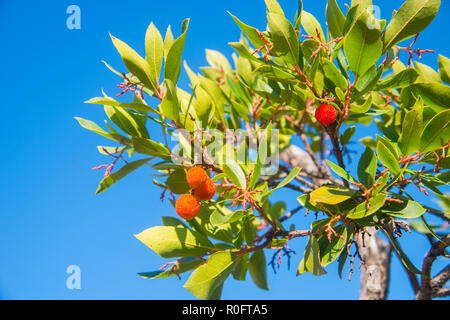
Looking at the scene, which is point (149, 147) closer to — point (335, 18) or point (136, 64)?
point (136, 64)

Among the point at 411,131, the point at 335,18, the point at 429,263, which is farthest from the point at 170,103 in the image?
the point at 429,263

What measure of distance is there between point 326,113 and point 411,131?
0.85ft

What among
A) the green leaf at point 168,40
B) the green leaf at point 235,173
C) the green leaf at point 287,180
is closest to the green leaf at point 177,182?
the green leaf at point 235,173

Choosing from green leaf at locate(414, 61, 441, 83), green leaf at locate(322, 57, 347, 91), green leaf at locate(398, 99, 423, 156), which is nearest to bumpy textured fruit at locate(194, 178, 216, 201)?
green leaf at locate(322, 57, 347, 91)

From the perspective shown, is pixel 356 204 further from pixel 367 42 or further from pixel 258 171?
pixel 367 42

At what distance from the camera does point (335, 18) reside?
1.30 meters

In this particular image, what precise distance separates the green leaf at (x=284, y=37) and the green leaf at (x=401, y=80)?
32 centimetres

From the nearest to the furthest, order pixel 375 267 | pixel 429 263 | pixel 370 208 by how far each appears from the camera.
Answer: pixel 370 208 → pixel 429 263 → pixel 375 267

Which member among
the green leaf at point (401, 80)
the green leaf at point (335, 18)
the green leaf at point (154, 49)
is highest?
the green leaf at point (335, 18)

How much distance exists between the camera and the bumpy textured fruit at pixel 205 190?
1.22 metres

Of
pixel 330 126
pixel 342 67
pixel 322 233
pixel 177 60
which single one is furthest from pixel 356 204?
pixel 177 60

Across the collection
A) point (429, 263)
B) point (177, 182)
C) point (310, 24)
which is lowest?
point (429, 263)

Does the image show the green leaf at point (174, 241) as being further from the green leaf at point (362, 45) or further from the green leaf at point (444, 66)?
the green leaf at point (444, 66)
